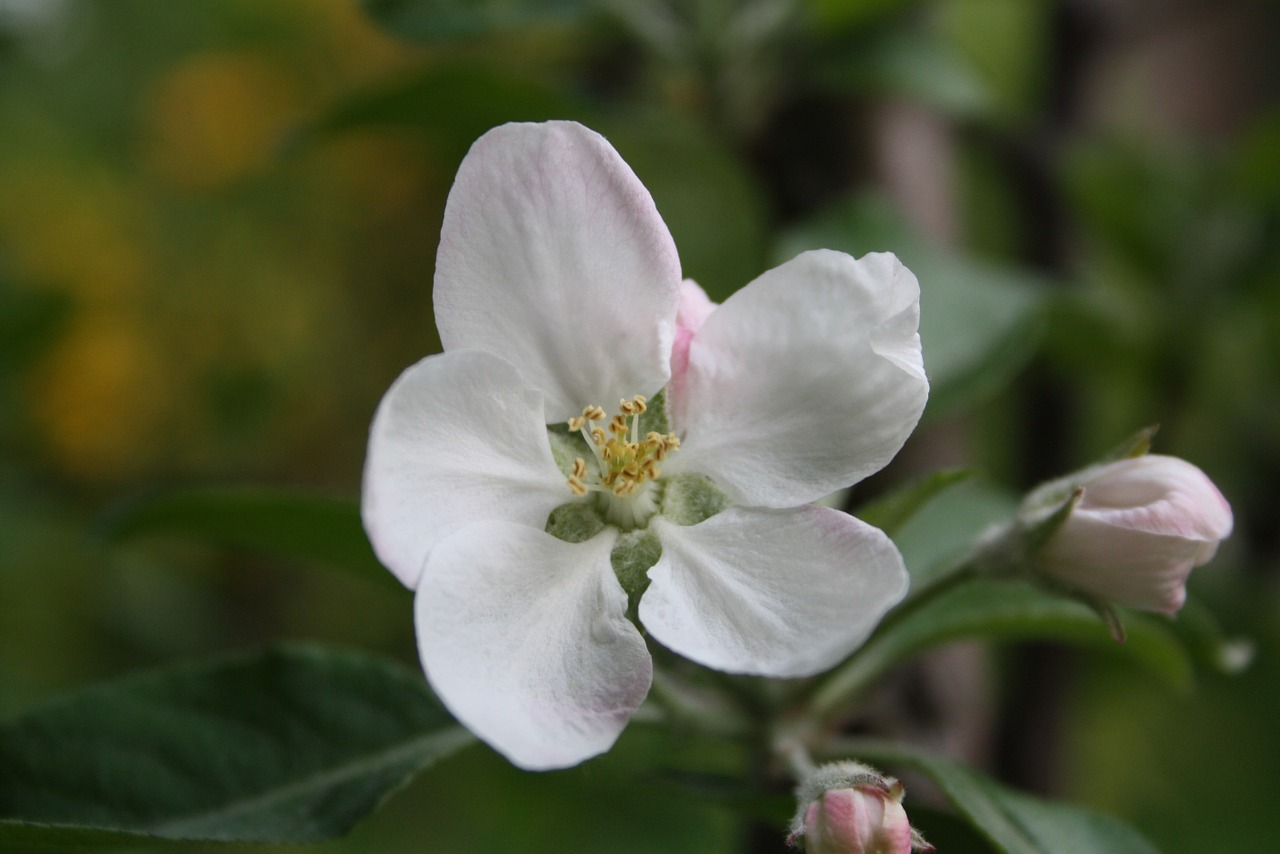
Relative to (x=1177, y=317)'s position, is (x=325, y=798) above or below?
above

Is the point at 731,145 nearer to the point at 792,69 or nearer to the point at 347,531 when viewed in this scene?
the point at 792,69

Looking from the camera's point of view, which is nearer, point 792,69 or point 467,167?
point 467,167

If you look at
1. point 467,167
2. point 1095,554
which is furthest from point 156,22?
point 1095,554

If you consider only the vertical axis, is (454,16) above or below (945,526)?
above

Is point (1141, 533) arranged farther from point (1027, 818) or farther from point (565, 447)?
point (565, 447)

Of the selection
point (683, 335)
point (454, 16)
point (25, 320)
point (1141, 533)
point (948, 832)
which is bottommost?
point (948, 832)

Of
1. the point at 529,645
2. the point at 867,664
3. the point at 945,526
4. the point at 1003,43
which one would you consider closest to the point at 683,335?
the point at 529,645

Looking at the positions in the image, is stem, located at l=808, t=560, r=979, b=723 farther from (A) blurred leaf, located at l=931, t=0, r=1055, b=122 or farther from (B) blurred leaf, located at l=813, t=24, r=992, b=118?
(A) blurred leaf, located at l=931, t=0, r=1055, b=122
